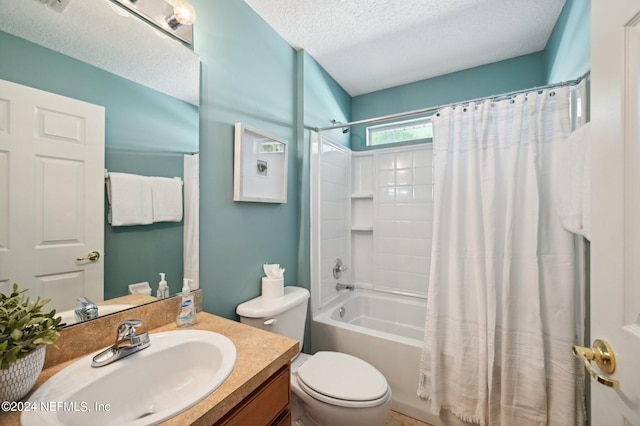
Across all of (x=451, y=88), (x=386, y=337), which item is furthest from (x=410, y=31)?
(x=386, y=337)

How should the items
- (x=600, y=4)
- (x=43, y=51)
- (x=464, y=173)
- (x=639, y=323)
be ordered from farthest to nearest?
(x=464, y=173) → (x=43, y=51) → (x=600, y=4) → (x=639, y=323)

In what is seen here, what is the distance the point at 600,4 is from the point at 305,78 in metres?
1.64

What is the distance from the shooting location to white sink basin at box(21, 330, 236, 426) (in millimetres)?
614

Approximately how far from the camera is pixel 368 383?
4.17ft

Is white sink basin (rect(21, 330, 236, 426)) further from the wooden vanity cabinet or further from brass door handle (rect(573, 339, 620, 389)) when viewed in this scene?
brass door handle (rect(573, 339, 620, 389))

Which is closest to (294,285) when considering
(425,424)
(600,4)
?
(425,424)

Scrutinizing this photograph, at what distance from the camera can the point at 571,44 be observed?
1.38m

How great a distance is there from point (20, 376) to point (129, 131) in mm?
783

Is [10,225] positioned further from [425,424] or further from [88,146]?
[425,424]

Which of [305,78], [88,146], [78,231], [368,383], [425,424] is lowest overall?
[425,424]

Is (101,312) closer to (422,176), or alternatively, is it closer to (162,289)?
(162,289)

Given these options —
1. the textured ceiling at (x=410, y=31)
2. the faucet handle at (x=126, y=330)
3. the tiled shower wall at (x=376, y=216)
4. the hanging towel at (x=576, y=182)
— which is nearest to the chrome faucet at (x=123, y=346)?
the faucet handle at (x=126, y=330)

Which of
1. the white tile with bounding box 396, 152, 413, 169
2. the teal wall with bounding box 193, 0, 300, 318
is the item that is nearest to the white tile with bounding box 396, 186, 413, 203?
the white tile with bounding box 396, 152, 413, 169

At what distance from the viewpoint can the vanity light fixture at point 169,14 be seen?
3.50 ft
